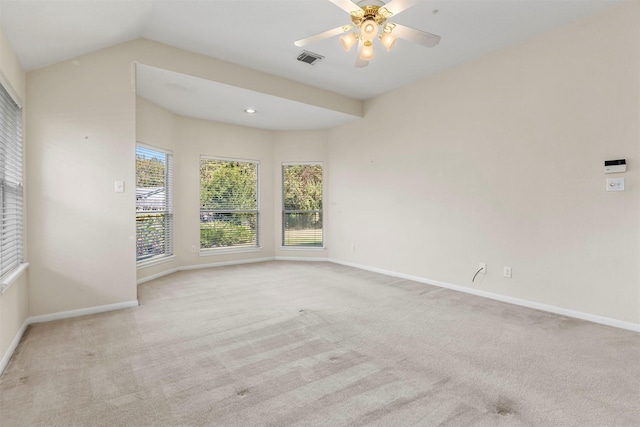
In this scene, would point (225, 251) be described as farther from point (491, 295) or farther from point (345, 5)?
point (345, 5)

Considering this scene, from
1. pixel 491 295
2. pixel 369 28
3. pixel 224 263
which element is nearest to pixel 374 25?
pixel 369 28

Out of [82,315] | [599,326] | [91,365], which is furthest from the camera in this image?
[82,315]

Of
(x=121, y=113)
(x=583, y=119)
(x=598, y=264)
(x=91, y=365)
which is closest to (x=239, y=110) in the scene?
(x=121, y=113)

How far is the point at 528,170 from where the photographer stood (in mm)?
3482

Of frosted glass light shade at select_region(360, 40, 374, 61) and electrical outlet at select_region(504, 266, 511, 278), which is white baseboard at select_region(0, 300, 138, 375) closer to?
frosted glass light shade at select_region(360, 40, 374, 61)

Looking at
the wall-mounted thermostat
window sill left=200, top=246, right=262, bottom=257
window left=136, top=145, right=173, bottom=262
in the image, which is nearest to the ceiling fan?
the wall-mounted thermostat

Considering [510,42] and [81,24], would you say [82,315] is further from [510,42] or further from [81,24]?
[510,42]

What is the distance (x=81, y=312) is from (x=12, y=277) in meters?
0.95

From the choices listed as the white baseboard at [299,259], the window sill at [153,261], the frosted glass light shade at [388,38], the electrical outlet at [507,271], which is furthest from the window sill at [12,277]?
the electrical outlet at [507,271]

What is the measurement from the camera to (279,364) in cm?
223

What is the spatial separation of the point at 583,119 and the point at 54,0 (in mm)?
4500

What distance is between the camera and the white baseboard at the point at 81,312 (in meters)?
3.03

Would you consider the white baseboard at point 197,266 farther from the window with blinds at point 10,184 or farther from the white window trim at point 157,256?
the window with blinds at point 10,184

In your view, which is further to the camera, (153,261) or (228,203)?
(228,203)
